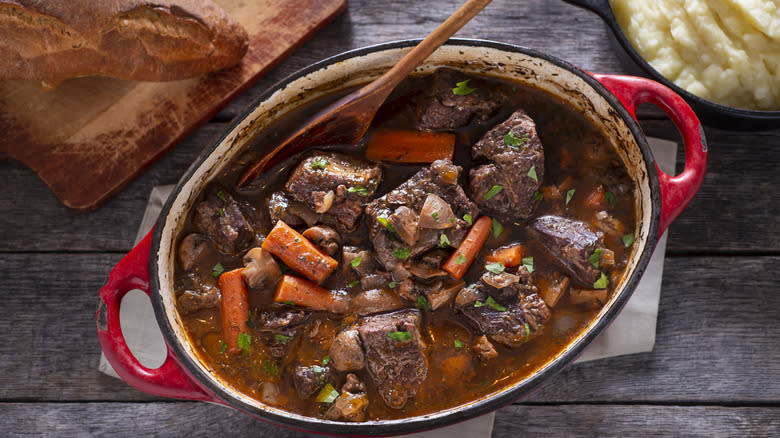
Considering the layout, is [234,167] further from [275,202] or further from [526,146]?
[526,146]

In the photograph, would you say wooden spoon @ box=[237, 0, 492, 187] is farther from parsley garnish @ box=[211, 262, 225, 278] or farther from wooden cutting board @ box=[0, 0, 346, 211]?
wooden cutting board @ box=[0, 0, 346, 211]

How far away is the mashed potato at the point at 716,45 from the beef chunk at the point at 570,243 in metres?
0.92

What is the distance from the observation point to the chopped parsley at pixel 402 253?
2705 mm

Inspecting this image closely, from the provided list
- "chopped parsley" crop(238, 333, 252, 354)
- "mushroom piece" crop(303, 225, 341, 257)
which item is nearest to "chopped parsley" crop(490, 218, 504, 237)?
"mushroom piece" crop(303, 225, 341, 257)

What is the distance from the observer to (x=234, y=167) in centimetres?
285

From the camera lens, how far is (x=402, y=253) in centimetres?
271

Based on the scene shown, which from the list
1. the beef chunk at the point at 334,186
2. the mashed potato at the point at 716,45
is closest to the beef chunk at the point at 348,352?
the beef chunk at the point at 334,186

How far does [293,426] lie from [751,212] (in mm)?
2599

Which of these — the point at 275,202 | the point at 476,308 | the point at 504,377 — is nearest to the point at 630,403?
the point at 504,377

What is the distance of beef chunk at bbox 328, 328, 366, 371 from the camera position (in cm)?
265

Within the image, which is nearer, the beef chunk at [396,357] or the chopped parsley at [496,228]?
the beef chunk at [396,357]

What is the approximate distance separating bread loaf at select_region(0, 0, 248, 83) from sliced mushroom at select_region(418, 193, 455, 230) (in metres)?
1.30

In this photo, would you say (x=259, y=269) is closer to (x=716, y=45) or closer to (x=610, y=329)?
(x=610, y=329)

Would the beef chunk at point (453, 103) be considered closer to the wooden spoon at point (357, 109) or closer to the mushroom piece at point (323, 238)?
the wooden spoon at point (357, 109)
